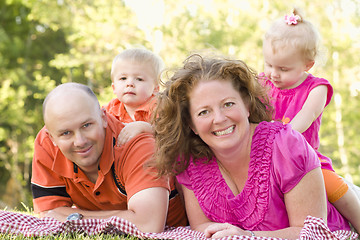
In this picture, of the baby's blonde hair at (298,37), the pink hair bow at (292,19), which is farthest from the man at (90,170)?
the pink hair bow at (292,19)

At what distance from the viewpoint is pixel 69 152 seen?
10.0ft

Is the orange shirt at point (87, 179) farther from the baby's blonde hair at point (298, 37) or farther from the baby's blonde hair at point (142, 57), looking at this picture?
the baby's blonde hair at point (298, 37)

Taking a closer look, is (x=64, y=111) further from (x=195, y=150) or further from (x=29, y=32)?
(x=29, y=32)

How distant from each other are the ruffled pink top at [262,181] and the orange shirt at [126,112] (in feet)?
→ 3.17

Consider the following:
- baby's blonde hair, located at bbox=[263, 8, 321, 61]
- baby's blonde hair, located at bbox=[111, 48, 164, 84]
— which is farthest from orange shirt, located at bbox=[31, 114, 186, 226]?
baby's blonde hair, located at bbox=[263, 8, 321, 61]

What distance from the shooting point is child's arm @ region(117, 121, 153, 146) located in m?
3.26

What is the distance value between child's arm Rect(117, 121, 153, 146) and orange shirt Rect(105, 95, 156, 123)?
0.39 meters

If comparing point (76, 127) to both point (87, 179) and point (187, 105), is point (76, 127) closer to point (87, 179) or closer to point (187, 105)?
point (87, 179)

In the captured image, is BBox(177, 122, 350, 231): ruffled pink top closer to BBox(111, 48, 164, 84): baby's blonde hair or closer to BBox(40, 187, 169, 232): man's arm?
BBox(40, 187, 169, 232): man's arm

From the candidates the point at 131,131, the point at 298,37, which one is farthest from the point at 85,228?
the point at 298,37

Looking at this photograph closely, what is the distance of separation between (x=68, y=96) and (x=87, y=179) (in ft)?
2.11

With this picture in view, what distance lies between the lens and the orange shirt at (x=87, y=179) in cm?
317

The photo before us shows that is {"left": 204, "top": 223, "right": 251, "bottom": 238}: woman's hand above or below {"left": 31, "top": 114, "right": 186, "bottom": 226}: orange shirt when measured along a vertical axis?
below

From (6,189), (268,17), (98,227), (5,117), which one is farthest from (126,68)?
(6,189)
